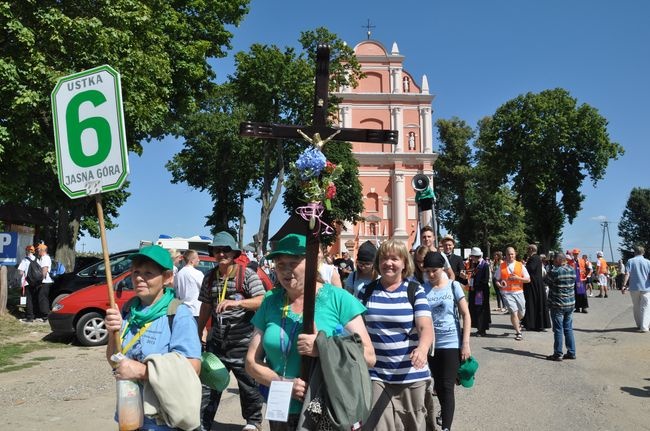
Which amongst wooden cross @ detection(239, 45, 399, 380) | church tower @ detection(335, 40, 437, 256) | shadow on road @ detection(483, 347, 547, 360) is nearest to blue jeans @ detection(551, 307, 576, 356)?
shadow on road @ detection(483, 347, 547, 360)

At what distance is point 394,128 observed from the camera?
59.1 m

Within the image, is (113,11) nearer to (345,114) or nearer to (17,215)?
(17,215)

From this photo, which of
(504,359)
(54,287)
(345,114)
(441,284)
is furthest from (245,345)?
(345,114)

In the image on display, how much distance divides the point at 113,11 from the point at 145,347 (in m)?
15.5

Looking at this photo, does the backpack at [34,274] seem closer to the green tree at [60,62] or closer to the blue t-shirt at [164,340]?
the green tree at [60,62]

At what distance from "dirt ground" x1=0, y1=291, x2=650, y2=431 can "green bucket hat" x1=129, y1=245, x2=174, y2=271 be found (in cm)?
334

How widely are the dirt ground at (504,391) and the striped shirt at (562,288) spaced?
1001mm

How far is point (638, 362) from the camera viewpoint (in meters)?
9.84

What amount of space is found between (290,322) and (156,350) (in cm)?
74


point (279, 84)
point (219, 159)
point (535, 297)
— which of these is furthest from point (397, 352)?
point (219, 159)

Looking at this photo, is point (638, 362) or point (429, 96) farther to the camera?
point (429, 96)

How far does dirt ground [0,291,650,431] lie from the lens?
247 inches

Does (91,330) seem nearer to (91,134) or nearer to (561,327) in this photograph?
(561,327)

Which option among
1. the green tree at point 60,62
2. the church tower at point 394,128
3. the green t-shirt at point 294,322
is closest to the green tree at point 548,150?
the church tower at point 394,128
